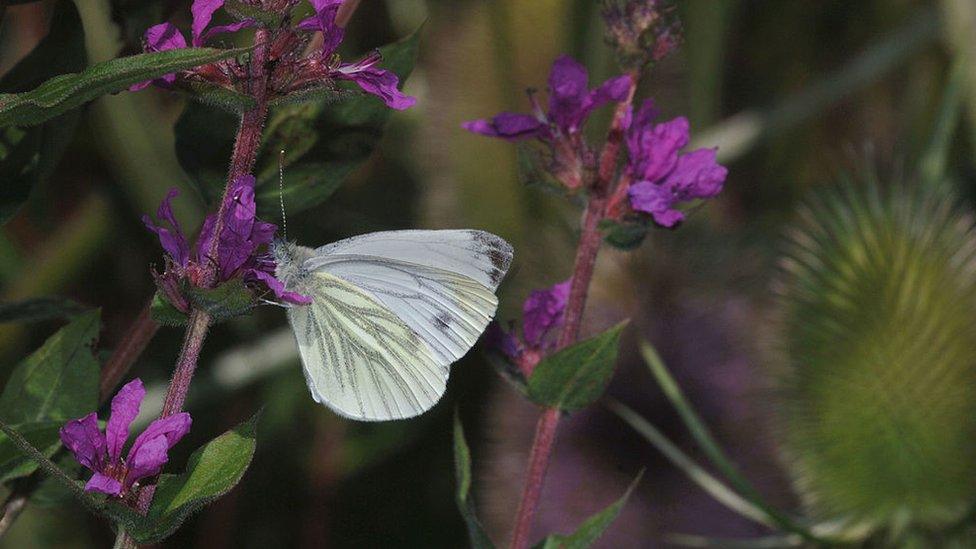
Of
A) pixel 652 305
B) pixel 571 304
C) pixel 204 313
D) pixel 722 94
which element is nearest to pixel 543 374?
pixel 571 304

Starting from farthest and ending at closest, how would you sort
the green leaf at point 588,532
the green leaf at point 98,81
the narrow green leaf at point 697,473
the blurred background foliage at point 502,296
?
1. the blurred background foliage at point 502,296
2. the narrow green leaf at point 697,473
3. the green leaf at point 588,532
4. the green leaf at point 98,81

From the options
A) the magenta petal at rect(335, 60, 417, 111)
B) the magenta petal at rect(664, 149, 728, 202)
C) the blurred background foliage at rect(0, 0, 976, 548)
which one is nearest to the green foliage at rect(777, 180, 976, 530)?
the blurred background foliage at rect(0, 0, 976, 548)

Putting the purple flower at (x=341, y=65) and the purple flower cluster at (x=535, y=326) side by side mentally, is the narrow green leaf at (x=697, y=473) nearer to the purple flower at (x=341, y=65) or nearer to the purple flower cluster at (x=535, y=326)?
the purple flower cluster at (x=535, y=326)

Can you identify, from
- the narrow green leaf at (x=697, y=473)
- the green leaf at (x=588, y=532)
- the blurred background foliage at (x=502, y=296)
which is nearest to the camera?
the green leaf at (x=588, y=532)

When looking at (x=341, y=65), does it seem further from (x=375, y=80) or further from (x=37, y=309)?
(x=37, y=309)

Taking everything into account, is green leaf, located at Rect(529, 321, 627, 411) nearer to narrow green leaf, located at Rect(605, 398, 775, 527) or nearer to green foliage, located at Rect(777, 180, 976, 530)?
narrow green leaf, located at Rect(605, 398, 775, 527)

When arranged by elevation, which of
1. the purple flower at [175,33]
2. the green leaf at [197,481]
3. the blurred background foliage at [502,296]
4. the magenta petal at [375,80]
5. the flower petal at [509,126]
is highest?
the purple flower at [175,33]

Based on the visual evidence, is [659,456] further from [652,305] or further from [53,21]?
[53,21]

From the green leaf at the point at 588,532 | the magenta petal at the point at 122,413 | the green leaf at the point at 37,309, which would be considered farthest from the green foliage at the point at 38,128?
the green leaf at the point at 588,532
